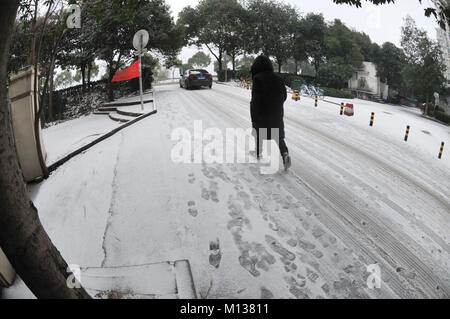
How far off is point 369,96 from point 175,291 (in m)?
46.0

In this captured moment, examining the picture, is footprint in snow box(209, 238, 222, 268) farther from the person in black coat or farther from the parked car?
the parked car

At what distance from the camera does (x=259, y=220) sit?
3.31 metres

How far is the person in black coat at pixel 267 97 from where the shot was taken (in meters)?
4.32

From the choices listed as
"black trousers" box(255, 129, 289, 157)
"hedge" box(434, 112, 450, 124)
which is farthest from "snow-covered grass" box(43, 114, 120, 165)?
"hedge" box(434, 112, 450, 124)

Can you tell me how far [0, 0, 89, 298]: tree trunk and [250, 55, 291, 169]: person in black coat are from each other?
3.35 m

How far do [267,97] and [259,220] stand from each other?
6.91 feet

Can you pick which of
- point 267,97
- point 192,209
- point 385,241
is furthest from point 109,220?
point 385,241

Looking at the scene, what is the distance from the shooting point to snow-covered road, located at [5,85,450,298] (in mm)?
2543

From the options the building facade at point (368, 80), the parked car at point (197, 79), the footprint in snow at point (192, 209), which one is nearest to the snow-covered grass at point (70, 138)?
the footprint in snow at point (192, 209)

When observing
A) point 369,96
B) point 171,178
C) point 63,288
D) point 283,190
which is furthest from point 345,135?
point 369,96

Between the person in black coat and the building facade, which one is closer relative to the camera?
the person in black coat

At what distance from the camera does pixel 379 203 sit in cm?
399

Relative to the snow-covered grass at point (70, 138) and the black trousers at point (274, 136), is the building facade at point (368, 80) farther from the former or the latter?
the black trousers at point (274, 136)

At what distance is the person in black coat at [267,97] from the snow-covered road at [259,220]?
860mm
